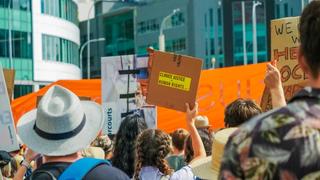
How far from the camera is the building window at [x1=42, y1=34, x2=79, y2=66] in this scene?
53.8 m

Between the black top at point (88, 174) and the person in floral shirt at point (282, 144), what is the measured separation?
4.05 ft

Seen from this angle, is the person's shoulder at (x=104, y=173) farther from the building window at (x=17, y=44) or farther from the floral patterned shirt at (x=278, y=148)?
the building window at (x=17, y=44)

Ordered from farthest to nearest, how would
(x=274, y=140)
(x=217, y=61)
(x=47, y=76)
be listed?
1. (x=217, y=61)
2. (x=47, y=76)
3. (x=274, y=140)

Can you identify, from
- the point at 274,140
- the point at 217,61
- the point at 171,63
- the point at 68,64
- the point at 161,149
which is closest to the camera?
the point at 274,140

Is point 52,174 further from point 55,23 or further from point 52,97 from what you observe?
point 55,23

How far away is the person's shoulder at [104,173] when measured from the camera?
9.65ft

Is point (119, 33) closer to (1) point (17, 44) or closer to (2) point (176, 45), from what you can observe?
(2) point (176, 45)

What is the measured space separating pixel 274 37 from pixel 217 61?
75.9m

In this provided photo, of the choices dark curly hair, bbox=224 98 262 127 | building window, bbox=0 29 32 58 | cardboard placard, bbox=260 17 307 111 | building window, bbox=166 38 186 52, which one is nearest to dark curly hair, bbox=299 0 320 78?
dark curly hair, bbox=224 98 262 127

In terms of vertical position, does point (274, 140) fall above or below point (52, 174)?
above

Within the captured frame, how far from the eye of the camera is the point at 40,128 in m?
3.22

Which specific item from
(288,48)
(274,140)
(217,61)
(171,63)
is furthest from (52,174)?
(217,61)

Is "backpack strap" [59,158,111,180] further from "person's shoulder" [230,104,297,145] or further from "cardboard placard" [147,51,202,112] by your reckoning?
"cardboard placard" [147,51,202,112]

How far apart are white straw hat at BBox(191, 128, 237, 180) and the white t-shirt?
108 cm
